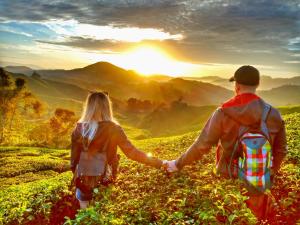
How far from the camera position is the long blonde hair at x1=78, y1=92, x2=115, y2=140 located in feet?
30.8

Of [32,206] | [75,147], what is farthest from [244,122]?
[32,206]

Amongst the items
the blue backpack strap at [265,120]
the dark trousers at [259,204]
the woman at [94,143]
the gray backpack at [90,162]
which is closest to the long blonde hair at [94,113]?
the woman at [94,143]

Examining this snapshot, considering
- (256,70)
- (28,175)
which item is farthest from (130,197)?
(28,175)

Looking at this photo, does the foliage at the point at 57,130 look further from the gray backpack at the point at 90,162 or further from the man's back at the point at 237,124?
the man's back at the point at 237,124

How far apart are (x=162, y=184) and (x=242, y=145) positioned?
450cm

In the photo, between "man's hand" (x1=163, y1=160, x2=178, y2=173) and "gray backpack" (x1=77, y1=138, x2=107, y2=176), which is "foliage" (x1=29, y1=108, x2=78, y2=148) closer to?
"man's hand" (x1=163, y1=160, x2=178, y2=173)

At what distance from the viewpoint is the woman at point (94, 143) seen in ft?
31.1

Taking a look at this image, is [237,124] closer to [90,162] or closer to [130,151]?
[130,151]

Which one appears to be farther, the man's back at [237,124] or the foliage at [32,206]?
the foliage at [32,206]

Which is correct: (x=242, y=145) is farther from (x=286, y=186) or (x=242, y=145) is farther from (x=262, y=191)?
(x=286, y=186)

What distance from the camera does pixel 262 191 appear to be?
26.0ft

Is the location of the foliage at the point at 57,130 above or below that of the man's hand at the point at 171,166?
below

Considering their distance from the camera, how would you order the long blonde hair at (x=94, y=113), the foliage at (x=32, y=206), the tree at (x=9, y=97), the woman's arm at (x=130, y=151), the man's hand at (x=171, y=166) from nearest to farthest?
1. the long blonde hair at (x=94, y=113)
2. the woman's arm at (x=130, y=151)
3. the foliage at (x=32, y=206)
4. the man's hand at (x=171, y=166)
5. the tree at (x=9, y=97)

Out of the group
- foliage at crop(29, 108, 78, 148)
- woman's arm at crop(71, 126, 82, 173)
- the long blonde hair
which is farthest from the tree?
the long blonde hair
